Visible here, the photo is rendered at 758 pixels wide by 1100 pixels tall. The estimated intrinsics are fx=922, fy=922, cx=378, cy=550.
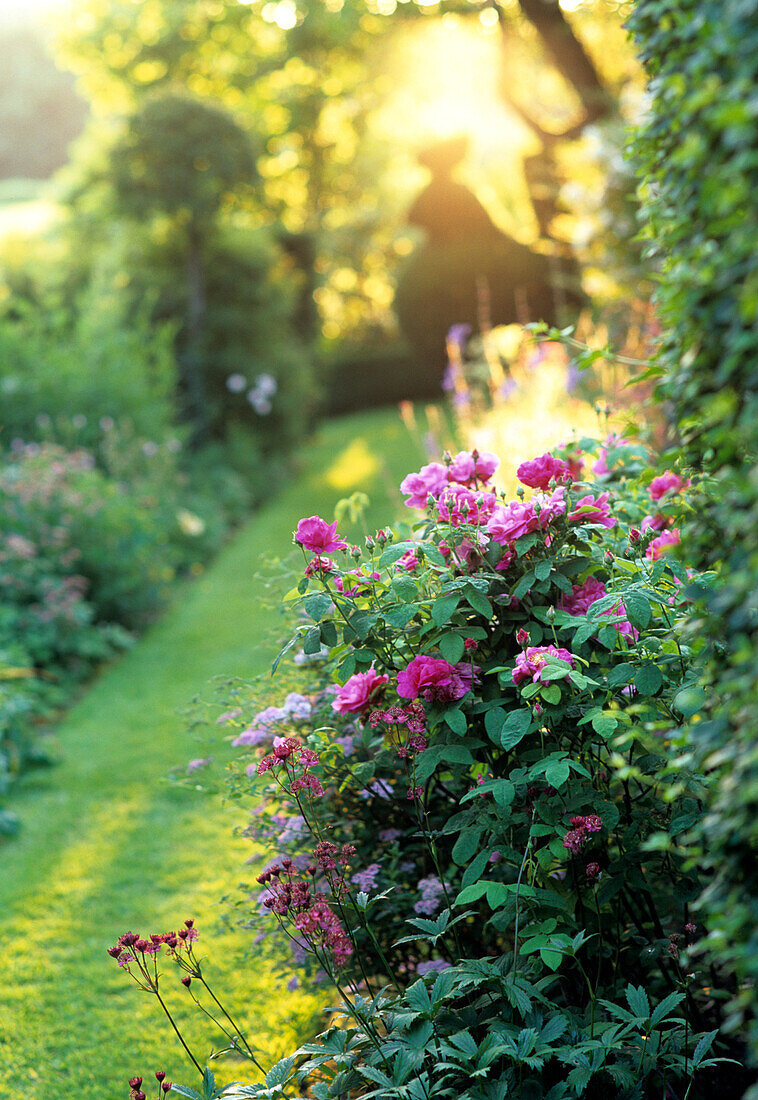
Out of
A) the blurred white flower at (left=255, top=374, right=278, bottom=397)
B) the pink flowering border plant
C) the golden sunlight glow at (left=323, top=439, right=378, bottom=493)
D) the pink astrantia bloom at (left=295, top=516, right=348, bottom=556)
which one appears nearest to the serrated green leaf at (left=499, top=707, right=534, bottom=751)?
the pink flowering border plant

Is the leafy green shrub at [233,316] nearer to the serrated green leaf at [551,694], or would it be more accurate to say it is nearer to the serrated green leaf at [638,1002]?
the serrated green leaf at [551,694]

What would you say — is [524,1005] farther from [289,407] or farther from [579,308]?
[579,308]

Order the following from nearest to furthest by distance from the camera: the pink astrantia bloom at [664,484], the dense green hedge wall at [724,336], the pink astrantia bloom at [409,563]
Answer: the dense green hedge wall at [724,336], the pink astrantia bloom at [409,563], the pink astrantia bloom at [664,484]

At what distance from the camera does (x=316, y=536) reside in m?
1.74

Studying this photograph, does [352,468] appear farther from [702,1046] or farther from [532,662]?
[702,1046]

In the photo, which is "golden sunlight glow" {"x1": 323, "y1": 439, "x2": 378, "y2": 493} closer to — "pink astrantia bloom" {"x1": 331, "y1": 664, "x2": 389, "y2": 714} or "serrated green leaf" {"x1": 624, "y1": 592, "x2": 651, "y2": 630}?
"pink astrantia bloom" {"x1": 331, "y1": 664, "x2": 389, "y2": 714}

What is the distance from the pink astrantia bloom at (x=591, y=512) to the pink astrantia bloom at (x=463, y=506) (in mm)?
180

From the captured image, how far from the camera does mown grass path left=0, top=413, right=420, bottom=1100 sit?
239 cm

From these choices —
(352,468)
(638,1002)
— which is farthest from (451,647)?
(352,468)

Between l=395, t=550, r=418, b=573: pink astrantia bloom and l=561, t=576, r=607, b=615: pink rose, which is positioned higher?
l=395, t=550, r=418, b=573: pink astrantia bloom

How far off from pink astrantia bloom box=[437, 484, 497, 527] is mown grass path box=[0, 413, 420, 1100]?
60cm

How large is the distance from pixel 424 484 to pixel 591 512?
0.38 metres

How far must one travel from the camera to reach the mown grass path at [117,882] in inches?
94.0

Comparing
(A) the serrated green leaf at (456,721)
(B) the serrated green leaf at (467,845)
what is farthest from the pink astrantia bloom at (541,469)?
(B) the serrated green leaf at (467,845)
